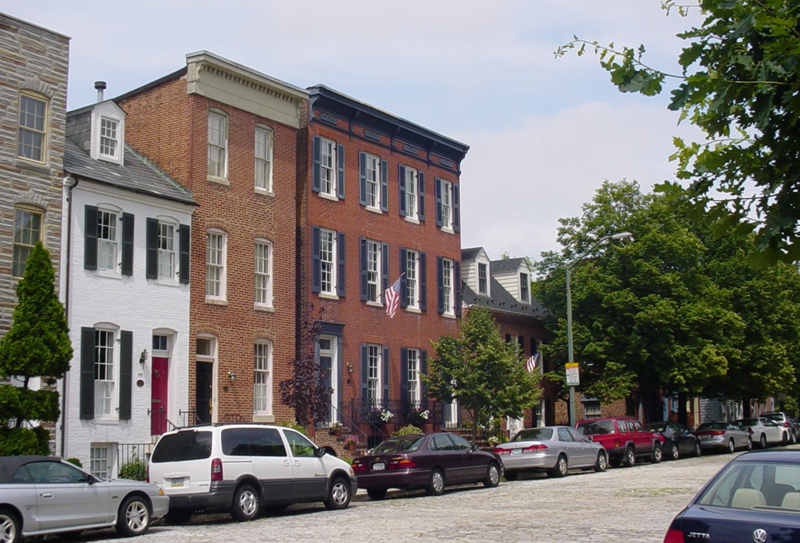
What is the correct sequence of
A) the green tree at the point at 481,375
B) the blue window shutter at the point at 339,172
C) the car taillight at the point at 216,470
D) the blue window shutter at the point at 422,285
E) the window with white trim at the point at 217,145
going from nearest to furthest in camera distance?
the car taillight at the point at 216,470, the window with white trim at the point at 217,145, the green tree at the point at 481,375, the blue window shutter at the point at 339,172, the blue window shutter at the point at 422,285

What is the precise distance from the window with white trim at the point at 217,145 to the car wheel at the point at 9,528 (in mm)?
15418

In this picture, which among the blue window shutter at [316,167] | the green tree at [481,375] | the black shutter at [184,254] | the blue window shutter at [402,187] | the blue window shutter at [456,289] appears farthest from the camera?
the blue window shutter at [456,289]

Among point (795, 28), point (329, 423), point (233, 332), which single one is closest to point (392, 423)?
point (329, 423)

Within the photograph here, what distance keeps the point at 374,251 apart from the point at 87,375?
12919 mm

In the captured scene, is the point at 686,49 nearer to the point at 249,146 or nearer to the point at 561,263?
the point at 249,146

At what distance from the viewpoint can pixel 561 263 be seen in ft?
140

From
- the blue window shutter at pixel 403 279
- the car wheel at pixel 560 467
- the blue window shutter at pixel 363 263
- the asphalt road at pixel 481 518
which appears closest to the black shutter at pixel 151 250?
the asphalt road at pixel 481 518

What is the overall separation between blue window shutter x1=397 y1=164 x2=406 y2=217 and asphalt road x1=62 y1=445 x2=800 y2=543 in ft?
43.5

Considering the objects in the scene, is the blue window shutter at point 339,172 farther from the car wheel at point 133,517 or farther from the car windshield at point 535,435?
the car wheel at point 133,517

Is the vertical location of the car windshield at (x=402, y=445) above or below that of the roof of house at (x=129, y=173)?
below

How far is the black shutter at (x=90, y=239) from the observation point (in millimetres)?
23125

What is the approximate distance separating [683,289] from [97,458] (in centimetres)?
2494

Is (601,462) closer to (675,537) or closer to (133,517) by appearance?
(133,517)

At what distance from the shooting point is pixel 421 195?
117 ft
